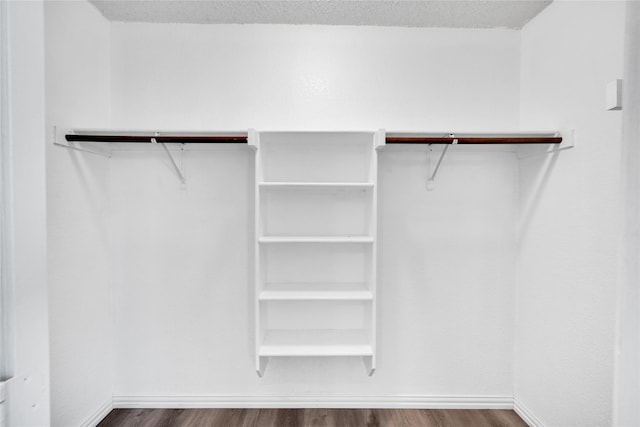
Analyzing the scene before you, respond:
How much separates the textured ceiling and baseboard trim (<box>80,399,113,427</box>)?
7.48ft

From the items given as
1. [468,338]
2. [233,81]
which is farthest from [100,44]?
[468,338]

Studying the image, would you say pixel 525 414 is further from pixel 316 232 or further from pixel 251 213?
pixel 251 213

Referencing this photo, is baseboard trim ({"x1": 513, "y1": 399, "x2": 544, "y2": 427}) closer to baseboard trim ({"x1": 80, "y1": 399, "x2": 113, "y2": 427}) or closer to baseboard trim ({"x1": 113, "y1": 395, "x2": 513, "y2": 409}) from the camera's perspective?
baseboard trim ({"x1": 113, "y1": 395, "x2": 513, "y2": 409})

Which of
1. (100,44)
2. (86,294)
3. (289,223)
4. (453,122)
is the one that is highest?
(100,44)

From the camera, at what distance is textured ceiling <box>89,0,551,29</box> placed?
1.92 metres

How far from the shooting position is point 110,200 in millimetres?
2125

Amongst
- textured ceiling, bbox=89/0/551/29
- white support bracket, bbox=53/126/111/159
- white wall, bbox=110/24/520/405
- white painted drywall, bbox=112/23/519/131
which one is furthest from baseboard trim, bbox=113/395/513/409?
textured ceiling, bbox=89/0/551/29

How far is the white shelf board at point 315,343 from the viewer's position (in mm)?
1851

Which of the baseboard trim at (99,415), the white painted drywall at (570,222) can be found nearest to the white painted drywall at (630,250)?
the white painted drywall at (570,222)

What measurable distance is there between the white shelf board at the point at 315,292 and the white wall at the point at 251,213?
0.71 ft

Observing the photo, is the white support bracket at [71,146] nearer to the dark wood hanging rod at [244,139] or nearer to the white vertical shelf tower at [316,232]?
the dark wood hanging rod at [244,139]

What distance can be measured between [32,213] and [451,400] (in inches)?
92.5

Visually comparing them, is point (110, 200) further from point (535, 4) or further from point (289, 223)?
point (535, 4)

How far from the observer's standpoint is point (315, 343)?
6.41 ft
